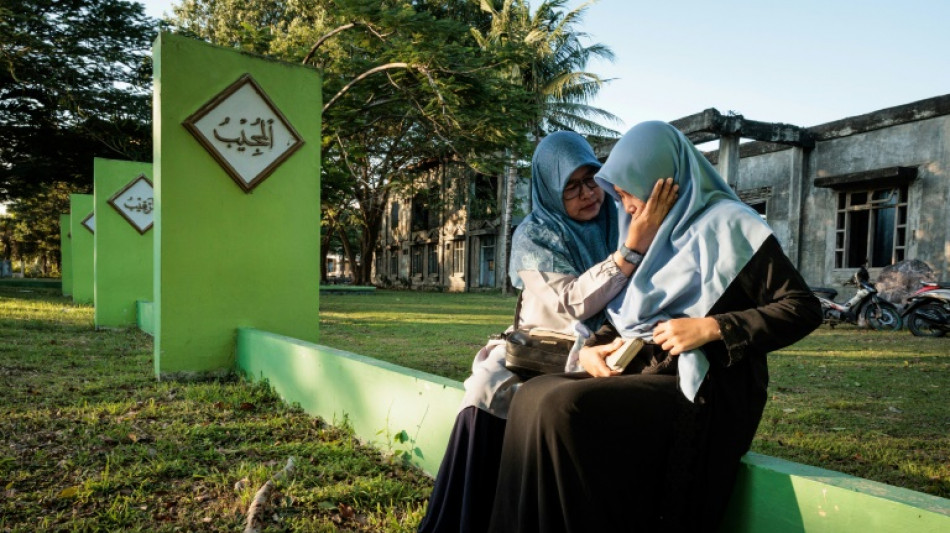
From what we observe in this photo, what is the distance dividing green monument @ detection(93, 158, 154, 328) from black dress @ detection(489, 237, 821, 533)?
9220 mm

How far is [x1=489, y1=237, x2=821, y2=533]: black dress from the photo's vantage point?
1644 mm

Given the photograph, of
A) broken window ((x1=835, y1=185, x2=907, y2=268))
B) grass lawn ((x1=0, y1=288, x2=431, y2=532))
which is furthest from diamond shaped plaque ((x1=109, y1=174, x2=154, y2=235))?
broken window ((x1=835, y1=185, x2=907, y2=268))

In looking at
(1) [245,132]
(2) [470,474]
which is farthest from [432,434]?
(1) [245,132]

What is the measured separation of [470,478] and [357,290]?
20.7 metres

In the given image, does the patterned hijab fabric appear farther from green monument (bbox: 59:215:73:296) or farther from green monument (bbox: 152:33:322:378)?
green monument (bbox: 59:215:73:296)

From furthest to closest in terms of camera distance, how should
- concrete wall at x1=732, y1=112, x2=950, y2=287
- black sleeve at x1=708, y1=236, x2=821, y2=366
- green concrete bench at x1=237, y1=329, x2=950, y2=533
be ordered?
concrete wall at x1=732, y1=112, x2=950, y2=287
black sleeve at x1=708, y1=236, x2=821, y2=366
green concrete bench at x1=237, y1=329, x2=950, y2=533

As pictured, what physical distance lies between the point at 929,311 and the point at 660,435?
950 centimetres

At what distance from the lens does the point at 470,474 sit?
2.18 m

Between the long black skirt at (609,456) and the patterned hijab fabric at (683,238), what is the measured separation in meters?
0.11

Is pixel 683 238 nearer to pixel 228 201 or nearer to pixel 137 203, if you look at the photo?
pixel 228 201

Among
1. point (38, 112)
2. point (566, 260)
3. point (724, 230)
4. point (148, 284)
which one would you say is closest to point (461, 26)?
point (148, 284)

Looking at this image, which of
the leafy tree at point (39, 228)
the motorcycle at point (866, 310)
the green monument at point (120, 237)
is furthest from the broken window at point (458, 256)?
the green monument at point (120, 237)

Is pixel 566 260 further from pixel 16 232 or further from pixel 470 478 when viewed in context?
pixel 16 232

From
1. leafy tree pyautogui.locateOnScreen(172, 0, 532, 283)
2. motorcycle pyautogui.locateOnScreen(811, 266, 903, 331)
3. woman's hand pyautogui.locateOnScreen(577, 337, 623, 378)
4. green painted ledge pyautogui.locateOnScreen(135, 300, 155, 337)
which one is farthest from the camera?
motorcycle pyautogui.locateOnScreen(811, 266, 903, 331)
